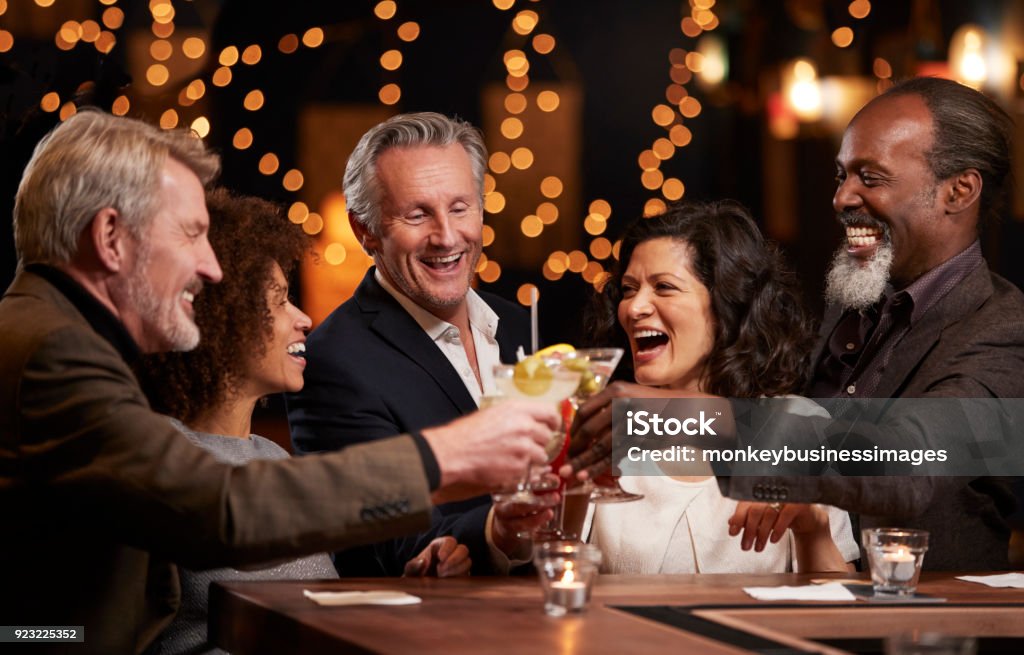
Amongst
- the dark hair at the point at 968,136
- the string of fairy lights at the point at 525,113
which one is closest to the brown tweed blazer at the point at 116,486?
the dark hair at the point at 968,136

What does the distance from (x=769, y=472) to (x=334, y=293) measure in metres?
4.79

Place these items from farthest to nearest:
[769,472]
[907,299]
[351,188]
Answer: [351,188] → [907,299] → [769,472]

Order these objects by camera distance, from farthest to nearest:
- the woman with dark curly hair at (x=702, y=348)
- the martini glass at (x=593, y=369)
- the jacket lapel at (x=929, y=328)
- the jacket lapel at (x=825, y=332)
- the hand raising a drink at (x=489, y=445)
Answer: the jacket lapel at (x=825, y=332) → the jacket lapel at (x=929, y=328) → the woman with dark curly hair at (x=702, y=348) → the martini glass at (x=593, y=369) → the hand raising a drink at (x=489, y=445)

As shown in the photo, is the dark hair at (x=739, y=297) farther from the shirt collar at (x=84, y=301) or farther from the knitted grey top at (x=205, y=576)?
the shirt collar at (x=84, y=301)

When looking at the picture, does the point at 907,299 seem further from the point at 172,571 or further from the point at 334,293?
the point at 334,293

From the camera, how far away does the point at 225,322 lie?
3139 millimetres

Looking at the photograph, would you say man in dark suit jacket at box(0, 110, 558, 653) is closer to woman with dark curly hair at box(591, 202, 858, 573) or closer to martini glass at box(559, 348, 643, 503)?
martini glass at box(559, 348, 643, 503)

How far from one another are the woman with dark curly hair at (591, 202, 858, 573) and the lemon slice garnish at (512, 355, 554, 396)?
26.4 inches

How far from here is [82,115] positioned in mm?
2578

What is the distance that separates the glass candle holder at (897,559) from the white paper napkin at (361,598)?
0.90 metres

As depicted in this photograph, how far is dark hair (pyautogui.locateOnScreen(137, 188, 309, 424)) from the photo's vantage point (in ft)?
10.1

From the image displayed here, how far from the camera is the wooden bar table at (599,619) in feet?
6.86

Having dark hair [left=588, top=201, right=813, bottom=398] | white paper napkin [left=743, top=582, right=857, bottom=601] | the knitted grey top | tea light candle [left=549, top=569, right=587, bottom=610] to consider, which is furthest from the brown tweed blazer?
dark hair [left=588, top=201, right=813, bottom=398]

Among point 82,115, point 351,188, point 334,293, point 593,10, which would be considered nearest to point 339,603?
point 82,115
